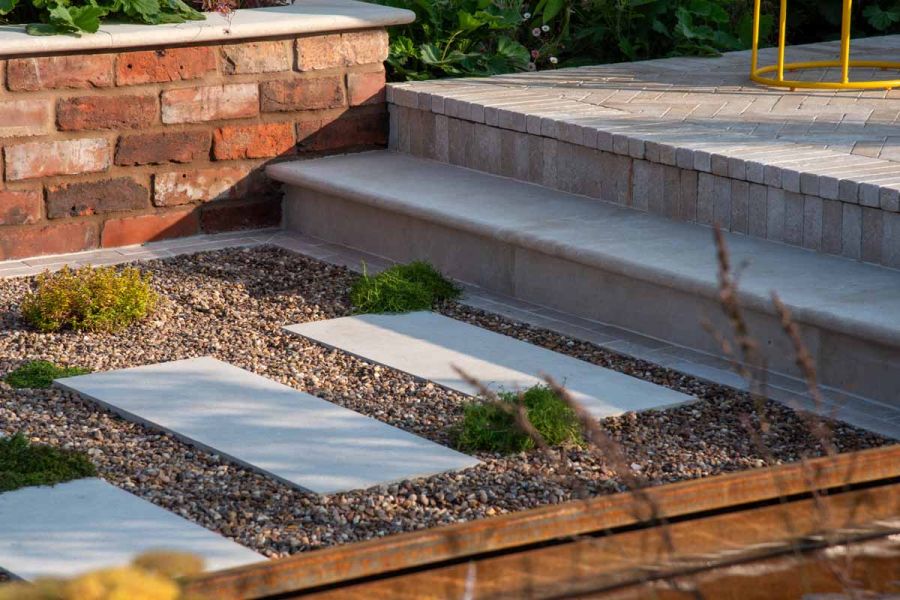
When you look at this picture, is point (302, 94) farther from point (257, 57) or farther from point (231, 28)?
point (231, 28)

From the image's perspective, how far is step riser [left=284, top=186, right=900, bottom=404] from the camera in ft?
13.8

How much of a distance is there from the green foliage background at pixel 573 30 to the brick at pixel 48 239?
1.80m

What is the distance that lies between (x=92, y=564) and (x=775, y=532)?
1.70 meters

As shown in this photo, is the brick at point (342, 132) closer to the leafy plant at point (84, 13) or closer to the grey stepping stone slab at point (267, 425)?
the leafy plant at point (84, 13)

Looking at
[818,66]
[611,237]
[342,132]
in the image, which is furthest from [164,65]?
[818,66]

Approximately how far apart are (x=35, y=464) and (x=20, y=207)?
2540mm

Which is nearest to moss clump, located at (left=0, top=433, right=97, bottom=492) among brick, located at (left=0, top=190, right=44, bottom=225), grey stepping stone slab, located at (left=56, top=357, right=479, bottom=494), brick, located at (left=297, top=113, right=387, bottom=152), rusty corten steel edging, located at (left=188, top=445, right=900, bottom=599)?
grey stepping stone slab, located at (left=56, top=357, right=479, bottom=494)

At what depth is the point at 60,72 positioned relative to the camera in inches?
230

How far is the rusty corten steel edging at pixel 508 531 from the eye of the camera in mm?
1663

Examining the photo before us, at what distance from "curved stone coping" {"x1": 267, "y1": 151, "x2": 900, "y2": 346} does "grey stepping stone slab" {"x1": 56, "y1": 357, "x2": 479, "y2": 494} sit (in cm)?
110

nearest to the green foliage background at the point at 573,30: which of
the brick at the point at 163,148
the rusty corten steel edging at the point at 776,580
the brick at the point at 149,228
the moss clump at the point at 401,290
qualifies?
the brick at the point at 163,148

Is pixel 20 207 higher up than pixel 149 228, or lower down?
higher up

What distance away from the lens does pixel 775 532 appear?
1858 millimetres

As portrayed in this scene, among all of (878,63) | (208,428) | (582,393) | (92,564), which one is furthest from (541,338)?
(878,63)
